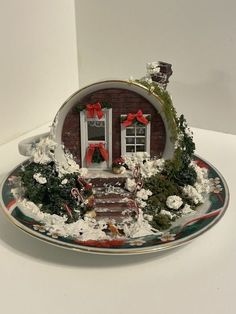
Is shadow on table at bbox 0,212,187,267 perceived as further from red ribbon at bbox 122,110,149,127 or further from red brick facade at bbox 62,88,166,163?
red ribbon at bbox 122,110,149,127

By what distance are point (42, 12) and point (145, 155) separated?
1.57 m

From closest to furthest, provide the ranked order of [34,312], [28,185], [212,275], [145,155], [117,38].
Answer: [34,312] → [212,275] → [28,185] → [145,155] → [117,38]

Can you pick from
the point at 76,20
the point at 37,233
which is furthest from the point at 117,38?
the point at 37,233

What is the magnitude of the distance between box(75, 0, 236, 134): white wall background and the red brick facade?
48.9 inches

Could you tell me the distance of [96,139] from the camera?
175 cm

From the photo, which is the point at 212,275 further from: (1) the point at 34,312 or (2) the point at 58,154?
(2) the point at 58,154

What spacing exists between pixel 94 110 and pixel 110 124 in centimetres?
10

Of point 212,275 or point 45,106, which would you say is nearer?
point 212,275

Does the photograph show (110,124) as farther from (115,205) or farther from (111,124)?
(115,205)

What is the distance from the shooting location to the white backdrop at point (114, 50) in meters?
2.62

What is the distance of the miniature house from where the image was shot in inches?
65.5

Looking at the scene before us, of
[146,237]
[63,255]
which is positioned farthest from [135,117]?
[63,255]

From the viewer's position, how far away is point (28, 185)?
65.0 inches

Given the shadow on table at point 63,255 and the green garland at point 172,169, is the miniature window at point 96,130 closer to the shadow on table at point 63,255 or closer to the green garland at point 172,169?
the green garland at point 172,169
